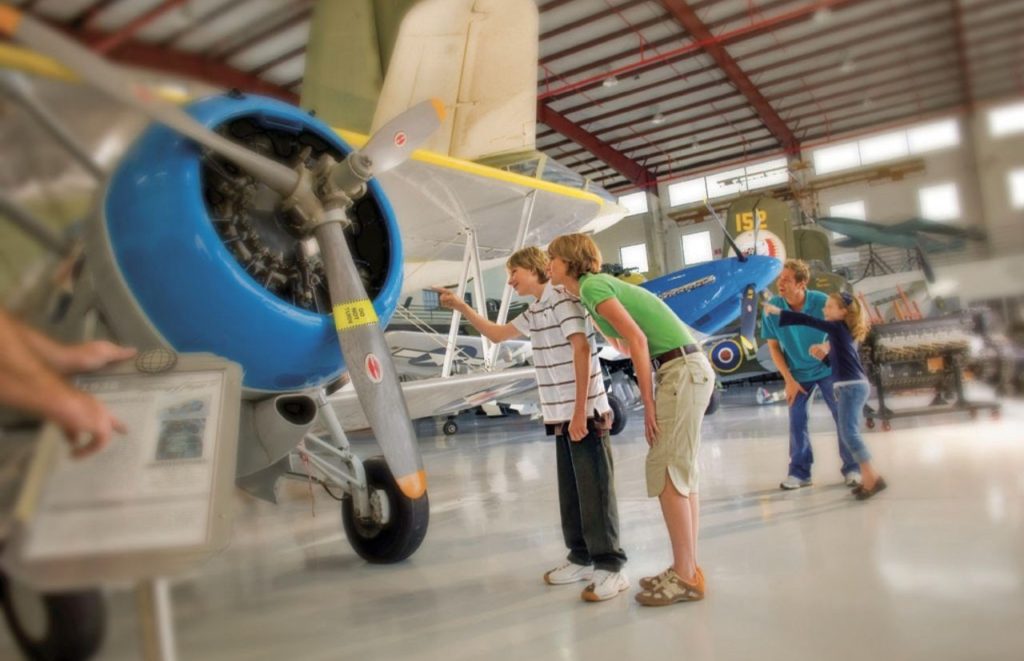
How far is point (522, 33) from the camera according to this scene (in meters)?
3.51

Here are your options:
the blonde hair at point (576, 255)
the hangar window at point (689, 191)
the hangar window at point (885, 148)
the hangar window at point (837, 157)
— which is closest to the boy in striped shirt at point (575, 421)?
the blonde hair at point (576, 255)

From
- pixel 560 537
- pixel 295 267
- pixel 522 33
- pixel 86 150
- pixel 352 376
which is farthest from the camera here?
pixel 522 33

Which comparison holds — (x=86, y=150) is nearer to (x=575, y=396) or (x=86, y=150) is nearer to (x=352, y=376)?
(x=352, y=376)

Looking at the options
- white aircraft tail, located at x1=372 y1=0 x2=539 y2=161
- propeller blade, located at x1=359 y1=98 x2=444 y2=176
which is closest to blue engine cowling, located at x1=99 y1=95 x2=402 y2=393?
propeller blade, located at x1=359 y1=98 x2=444 y2=176

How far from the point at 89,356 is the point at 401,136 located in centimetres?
147

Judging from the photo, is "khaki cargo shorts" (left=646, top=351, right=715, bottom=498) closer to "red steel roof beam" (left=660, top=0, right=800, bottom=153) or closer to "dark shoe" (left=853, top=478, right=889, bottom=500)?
"red steel roof beam" (left=660, top=0, right=800, bottom=153)

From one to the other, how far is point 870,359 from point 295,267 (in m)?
3.10

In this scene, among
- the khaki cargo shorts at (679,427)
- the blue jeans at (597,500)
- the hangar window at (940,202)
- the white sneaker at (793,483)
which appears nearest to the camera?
the hangar window at (940,202)

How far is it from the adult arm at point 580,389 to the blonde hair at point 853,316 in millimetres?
1445

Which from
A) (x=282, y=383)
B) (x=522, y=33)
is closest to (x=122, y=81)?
(x=282, y=383)

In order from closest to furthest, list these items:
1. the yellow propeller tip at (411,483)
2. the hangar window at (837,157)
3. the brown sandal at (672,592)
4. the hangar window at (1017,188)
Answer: the hangar window at (1017,188) → the hangar window at (837,157) → the yellow propeller tip at (411,483) → the brown sandal at (672,592)

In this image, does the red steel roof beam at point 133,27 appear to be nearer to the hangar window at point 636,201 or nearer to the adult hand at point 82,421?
the adult hand at point 82,421

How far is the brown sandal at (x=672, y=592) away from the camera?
6.79 ft

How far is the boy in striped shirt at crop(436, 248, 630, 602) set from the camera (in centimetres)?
234
